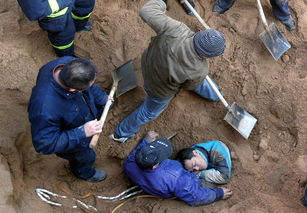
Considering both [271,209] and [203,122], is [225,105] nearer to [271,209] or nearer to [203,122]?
[203,122]

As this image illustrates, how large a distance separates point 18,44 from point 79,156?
1630 mm

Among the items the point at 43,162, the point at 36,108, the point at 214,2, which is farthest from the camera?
the point at 214,2

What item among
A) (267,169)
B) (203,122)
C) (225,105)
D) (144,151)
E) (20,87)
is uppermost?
(20,87)

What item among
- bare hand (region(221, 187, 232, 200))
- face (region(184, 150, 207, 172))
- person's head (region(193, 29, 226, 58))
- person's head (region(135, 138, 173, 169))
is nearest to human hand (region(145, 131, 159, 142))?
face (region(184, 150, 207, 172))

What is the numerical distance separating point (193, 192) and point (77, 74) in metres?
1.86

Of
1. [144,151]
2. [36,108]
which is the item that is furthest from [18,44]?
[144,151]

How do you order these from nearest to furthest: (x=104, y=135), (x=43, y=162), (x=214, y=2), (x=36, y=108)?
(x=36, y=108) < (x=43, y=162) < (x=104, y=135) < (x=214, y=2)

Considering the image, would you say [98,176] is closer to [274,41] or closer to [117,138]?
[117,138]

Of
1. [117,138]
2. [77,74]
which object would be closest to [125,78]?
[117,138]

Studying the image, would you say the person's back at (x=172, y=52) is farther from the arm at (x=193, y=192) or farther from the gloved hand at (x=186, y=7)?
the gloved hand at (x=186, y=7)

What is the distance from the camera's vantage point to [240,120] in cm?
416

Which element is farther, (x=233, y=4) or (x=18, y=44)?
(x=233, y=4)

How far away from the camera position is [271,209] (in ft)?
11.9

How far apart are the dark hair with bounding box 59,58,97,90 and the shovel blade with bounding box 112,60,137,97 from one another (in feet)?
4.48
